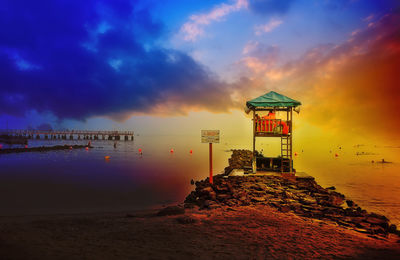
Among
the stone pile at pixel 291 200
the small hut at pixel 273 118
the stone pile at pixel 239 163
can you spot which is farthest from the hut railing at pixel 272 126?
the stone pile at pixel 239 163

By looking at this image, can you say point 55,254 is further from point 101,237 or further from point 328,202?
point 328,202

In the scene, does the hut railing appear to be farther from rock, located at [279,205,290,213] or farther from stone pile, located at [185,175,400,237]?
rock, located at [279,205,290,213]

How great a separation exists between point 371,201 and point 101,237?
15.9 metres

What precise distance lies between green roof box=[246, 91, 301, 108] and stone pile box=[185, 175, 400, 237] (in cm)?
470

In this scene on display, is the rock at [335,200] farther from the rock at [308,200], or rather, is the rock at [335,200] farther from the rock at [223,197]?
the rock at [223,197]

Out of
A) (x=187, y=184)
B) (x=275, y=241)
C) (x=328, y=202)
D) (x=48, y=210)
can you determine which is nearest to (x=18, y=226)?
(x=48, y=210)

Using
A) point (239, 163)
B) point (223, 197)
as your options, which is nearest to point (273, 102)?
point (223, 197)

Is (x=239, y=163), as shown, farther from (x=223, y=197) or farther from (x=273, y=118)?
(x=223, y=197)

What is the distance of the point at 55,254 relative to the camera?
588 cm

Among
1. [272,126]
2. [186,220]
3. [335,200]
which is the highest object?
[272,126]

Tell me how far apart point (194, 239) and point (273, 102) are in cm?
1108

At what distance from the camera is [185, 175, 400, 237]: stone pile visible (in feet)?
28.2

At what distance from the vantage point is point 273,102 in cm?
1559

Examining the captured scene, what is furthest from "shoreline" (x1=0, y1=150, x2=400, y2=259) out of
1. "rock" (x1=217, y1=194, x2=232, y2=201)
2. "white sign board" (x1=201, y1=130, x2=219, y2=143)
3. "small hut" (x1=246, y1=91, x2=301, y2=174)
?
"small hut" (x1=246, y1=91, x2=301, y2=174)
